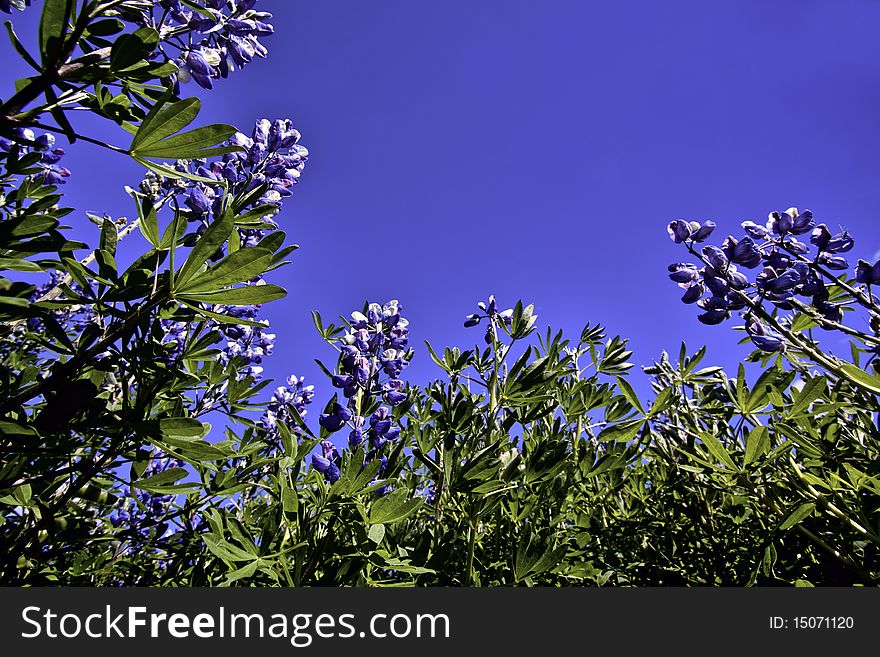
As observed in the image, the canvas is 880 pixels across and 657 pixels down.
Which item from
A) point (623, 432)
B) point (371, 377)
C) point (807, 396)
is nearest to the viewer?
point (807, 396)

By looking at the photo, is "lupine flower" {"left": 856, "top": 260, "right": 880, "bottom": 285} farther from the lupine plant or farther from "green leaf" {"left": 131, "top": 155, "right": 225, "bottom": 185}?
"green leaf" {"left": 131, "top": 155, "right": 225, "bottom": 185}

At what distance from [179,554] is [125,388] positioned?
2.97ft

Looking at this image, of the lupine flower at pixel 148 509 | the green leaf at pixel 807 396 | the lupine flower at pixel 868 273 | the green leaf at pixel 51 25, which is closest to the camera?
the green leaf at pixel 51 25

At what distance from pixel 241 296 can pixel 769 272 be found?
136cm

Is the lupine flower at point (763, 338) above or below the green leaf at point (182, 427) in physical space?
above

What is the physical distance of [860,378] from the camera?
1.25 meters

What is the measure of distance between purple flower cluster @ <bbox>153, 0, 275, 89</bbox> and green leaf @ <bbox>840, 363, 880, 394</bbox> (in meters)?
1.62

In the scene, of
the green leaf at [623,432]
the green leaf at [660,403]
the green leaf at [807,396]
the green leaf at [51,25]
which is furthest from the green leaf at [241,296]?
Answer: the green leaf at [807,396]

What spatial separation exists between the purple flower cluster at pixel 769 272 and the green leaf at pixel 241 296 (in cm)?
115

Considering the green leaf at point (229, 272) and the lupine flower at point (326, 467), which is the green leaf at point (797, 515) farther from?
the green leaf at point (229, 272)

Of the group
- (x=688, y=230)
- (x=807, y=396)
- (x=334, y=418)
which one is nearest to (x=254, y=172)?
(x=334, y=418)

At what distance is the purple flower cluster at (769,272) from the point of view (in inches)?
56.4

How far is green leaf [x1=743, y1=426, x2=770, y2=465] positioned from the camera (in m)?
1.43
